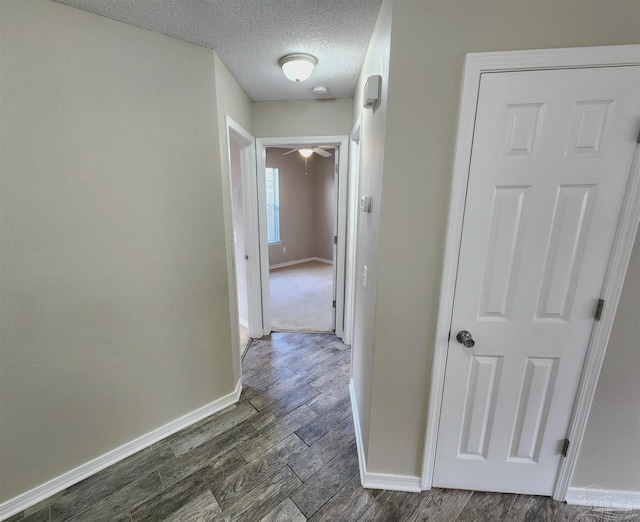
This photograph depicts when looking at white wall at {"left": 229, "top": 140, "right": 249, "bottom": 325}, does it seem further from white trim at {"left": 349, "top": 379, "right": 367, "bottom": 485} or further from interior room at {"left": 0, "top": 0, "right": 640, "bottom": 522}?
white trim at {"left": 349, "top": 379, "right": 367, "bottom": 485}

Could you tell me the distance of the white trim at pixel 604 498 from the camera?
1.38 m

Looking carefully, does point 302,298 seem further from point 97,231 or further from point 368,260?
point 97,231

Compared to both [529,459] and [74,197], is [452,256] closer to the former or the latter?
[529,459]

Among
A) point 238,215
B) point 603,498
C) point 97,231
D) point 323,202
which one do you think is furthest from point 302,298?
point 603,498

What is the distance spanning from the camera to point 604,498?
1.39 meters

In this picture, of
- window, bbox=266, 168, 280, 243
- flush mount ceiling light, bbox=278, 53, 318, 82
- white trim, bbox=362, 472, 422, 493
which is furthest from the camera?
window, bbox=266, 168, 280, 243

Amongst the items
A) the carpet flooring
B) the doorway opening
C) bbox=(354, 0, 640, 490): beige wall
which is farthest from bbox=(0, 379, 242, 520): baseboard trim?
the doorway opening

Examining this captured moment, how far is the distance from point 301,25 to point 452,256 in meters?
1.39

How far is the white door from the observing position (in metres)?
1.04

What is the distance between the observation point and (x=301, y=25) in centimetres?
143

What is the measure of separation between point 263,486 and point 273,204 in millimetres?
5124

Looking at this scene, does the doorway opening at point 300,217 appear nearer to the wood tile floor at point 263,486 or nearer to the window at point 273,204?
the window at point 273,204

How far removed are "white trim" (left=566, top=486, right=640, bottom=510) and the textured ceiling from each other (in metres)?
2.58

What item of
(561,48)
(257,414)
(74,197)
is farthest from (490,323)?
(74,197)
